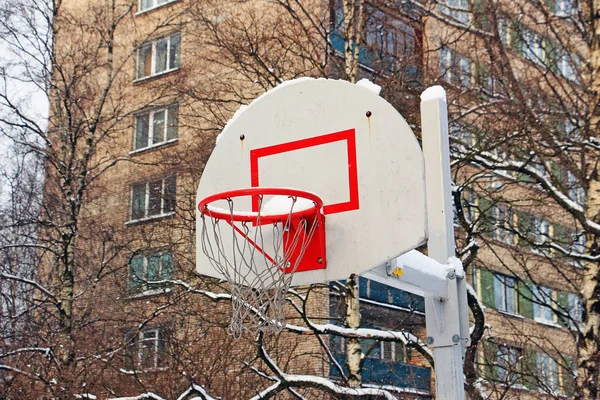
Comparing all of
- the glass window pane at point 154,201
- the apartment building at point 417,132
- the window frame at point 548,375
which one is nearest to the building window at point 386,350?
the apartment building at point 417,132

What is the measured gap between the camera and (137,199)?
2375 cm

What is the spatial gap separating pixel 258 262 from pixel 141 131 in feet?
63.1

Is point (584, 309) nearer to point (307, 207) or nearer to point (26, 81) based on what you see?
point (307, 207)

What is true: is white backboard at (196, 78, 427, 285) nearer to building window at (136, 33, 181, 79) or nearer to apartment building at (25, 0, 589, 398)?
apartment building at (25, 0, 589, 398)

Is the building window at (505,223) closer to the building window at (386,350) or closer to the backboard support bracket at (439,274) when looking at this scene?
the building window at (386,350)

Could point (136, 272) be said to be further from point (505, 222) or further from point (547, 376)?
point (505, 222)

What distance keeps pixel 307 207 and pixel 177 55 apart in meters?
19.0

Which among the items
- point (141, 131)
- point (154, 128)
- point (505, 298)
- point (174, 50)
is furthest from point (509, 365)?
point (505, 298)

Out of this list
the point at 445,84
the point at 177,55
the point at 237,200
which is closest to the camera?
the point at 237,200

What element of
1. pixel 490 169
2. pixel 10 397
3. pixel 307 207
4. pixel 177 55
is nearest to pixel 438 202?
pixel 307 207

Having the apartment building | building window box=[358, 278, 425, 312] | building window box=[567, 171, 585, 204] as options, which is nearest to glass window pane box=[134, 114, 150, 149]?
the apartment building

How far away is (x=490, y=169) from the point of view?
13.3 metres

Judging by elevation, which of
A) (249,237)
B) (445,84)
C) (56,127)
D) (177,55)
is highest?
(177,55)

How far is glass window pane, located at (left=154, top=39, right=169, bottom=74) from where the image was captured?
2533cm
